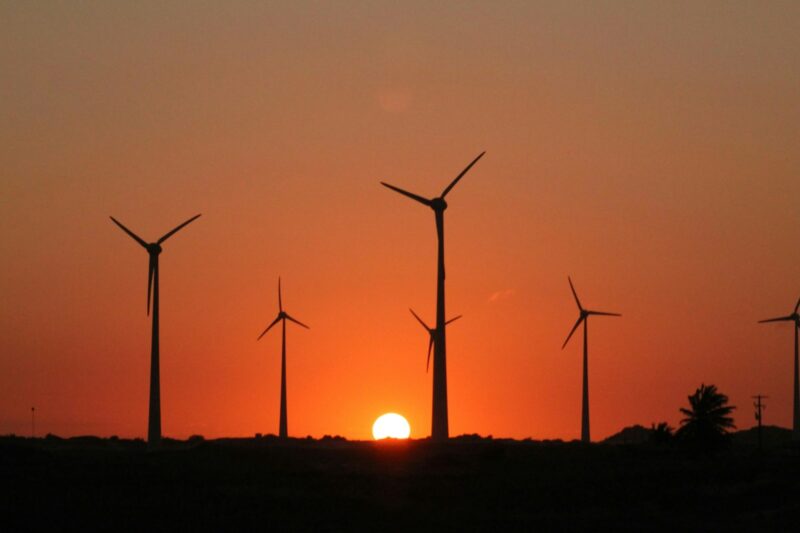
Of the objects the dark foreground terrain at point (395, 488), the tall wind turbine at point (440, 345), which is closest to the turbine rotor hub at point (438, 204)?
the tall wind turbine at point (440, 345)

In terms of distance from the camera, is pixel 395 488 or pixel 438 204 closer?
pixel 395 488

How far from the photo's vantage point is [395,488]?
139m

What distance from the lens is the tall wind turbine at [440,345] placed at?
159 m

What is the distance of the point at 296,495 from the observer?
13450 cm

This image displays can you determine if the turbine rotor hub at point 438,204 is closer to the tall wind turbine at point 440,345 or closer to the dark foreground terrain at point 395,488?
the tall wind turbine at point 440,345

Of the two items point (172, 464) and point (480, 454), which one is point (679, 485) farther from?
point (172, 464)

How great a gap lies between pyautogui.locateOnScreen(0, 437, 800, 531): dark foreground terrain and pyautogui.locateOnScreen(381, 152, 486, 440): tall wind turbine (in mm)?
2820

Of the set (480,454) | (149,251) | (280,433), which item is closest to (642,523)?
(480,454)

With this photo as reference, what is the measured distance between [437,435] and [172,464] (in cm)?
2704

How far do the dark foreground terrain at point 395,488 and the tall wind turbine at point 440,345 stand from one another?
282 cm

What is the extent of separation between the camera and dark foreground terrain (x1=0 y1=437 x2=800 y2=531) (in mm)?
120562

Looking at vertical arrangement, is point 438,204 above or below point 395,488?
above

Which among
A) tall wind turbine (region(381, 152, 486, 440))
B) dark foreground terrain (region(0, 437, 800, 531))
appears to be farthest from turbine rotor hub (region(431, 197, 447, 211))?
dark foreground terrain (region(0, 437, 800, 531))

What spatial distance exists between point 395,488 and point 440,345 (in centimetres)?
2294
